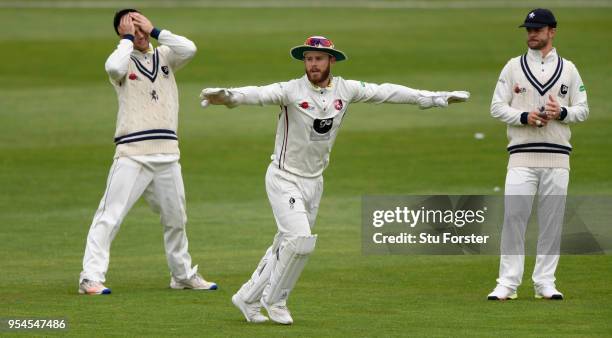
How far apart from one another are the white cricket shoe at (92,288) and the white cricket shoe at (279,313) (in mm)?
1983

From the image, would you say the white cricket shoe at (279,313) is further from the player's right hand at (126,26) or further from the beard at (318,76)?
the player's right hand at (126,26)

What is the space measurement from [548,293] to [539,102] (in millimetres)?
1596

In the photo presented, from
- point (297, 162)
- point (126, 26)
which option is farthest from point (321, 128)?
point (126, 26)

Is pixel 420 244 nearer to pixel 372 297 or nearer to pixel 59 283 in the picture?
pixel 372 297

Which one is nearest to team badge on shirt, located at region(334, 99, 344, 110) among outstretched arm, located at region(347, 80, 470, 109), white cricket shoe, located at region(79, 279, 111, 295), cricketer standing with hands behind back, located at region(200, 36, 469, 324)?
cricketer standing with hands behind back, located at region(200, 36, 469, 324)

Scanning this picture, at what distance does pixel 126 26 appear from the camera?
11977 mm

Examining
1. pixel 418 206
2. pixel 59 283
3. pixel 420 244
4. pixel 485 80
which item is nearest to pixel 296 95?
pixel 59 283

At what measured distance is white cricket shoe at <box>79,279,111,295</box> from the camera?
11.7 meters

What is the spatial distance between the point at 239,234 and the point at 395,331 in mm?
6260

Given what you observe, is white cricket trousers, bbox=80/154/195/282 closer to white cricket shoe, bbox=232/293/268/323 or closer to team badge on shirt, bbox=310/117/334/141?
white cricket shoe, bbox=232/293/268/323

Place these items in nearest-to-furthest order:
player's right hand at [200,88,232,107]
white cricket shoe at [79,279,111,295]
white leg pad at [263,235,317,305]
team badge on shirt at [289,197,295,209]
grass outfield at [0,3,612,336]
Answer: player's right hand at [200,88,232,107] → white leg pad at [263,235,317,305] → team badge on shirt at [289,197,295,209] → grass outfield at [0,3,612,336] → white cricket shoe at [79,279,111,295]

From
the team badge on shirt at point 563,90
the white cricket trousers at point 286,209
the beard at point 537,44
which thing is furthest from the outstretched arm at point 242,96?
the team badge on shirt at point 563,90

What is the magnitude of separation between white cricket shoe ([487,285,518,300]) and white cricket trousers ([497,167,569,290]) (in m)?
0.04

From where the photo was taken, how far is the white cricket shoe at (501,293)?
449 inches
